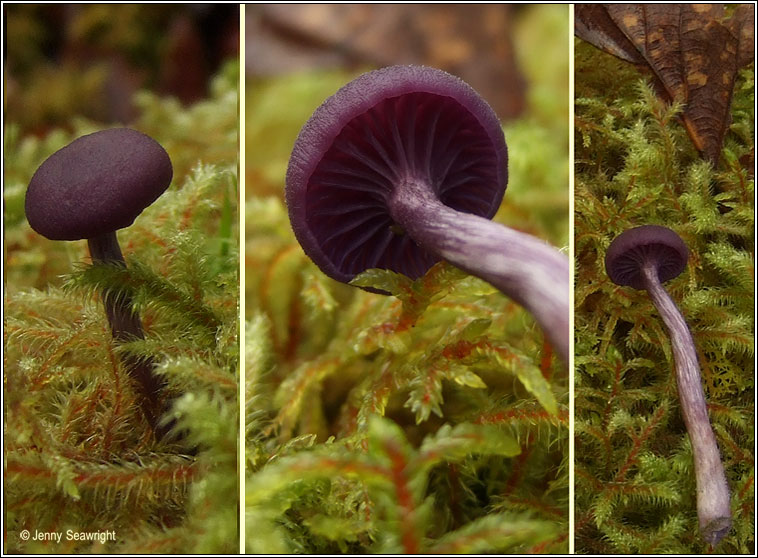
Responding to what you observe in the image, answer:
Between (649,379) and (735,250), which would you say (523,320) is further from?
(735,250)

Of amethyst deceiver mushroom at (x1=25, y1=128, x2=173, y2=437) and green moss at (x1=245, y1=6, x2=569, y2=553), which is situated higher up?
amethyst deceiver mushroom at (x1=25, y1=128, x2=173, y2=437)

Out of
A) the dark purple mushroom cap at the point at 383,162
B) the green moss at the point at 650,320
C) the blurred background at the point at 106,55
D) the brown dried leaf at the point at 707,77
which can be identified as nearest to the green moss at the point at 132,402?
the dark purple mushroom cap at the point at 383,162

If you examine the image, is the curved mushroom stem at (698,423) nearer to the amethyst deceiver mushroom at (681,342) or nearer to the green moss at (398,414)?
the amethyst deceiver mushroom at (681,342)

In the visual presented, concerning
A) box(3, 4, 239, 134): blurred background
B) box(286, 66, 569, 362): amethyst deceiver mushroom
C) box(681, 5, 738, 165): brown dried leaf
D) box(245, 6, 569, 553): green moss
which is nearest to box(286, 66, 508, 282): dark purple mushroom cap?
box(286, 66, 569, 362): amethyst deceiver mushroom

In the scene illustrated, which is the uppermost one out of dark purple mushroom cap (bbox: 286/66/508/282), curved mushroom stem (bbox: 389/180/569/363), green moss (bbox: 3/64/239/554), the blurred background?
the blurred background

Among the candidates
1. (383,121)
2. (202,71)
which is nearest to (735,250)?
(383,121)

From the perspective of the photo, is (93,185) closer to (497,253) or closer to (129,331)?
(129,331)

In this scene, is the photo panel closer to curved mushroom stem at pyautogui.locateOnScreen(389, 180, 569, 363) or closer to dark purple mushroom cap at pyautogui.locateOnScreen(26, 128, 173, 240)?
dark purple mushroom cap at pyautogui.locateOnScreen(26, 128, 173, 240)
